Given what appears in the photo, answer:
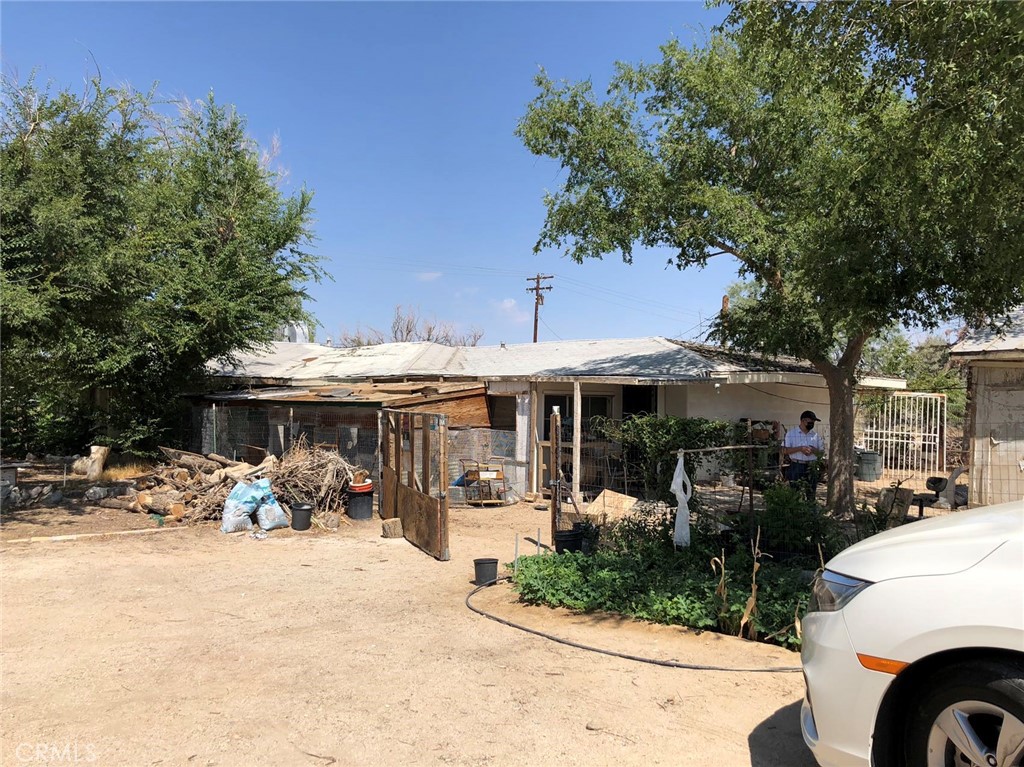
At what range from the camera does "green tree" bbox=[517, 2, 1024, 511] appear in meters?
5.68

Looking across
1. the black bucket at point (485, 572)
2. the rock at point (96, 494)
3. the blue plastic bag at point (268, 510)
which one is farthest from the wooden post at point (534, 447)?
the rock at point (96, 494)

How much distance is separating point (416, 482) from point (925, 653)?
8.29 m

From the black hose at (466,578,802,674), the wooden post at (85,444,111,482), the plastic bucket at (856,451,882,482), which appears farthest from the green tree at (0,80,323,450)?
the plastic bucket at (856,451,882,482)

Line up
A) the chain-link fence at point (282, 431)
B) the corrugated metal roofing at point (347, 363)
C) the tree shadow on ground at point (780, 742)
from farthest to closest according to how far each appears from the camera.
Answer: the corrugated metal roofing at point (347, 363)
the chain-link fence at point (282, 431)
the tree shadow on ground at point (780, 742)

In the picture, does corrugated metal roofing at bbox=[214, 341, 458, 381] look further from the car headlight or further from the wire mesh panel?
the car headlight

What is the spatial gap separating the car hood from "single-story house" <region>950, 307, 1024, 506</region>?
369 inches

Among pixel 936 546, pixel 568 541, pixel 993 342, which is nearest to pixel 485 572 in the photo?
pixel 568 541

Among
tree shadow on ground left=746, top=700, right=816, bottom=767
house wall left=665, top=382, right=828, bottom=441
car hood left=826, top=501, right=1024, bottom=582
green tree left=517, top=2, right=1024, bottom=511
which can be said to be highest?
green tree left=517, top=2, right=1024, bottom=511

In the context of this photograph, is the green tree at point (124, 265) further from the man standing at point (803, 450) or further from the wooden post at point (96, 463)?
the man standing at point (803, 450)

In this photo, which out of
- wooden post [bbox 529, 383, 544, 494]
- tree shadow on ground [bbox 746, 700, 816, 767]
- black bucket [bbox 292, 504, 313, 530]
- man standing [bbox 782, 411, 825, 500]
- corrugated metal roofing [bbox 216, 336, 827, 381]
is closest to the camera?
tree shadow on ground [bbox 746, 700, 816, 767]

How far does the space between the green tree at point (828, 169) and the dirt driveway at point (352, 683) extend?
188 inches

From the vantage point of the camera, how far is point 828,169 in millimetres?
8344
